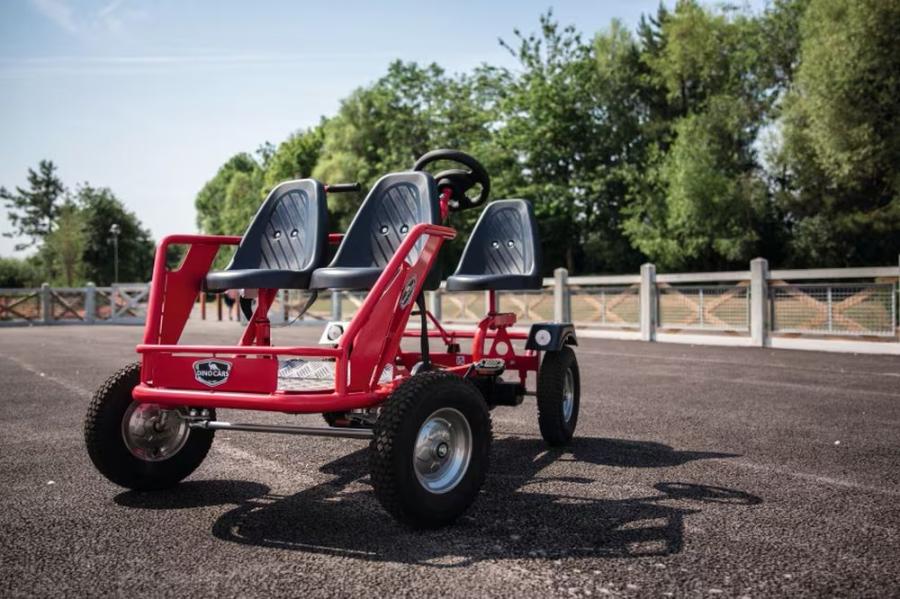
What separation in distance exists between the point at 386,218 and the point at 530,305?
20.1m

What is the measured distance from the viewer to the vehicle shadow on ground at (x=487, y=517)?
3500 millimetres

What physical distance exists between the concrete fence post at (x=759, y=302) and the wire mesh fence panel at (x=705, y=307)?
378mm

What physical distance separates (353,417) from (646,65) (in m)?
43.2

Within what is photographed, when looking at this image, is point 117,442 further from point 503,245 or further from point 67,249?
point 67,249

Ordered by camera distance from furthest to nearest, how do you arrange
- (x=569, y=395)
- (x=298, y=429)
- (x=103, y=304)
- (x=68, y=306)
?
1. (x=103, y=304)
2. (x=68, y=306)
3. (x=569, y=395)
4. (x=298, y=429)

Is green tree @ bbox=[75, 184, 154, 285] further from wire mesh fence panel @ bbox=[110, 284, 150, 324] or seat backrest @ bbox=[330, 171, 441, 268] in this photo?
seat backrest @ bbox=[330, 171, 441, 268]

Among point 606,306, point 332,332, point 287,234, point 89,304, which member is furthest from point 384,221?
point 89,304

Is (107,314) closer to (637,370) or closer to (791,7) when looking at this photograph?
(637,370)

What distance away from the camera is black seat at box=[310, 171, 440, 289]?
454 centimetres

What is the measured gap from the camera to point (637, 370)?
39.3 ft

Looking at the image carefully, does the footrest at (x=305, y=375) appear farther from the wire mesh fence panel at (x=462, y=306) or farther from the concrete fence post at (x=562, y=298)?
the wire mesh fence panel at (x=462, y=306)

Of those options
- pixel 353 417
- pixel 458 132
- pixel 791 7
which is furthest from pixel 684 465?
pixel 458 132

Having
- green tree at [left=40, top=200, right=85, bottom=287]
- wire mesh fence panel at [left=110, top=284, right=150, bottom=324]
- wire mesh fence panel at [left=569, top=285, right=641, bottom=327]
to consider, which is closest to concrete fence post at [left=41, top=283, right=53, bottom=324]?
wire mesh fence panel at [left=110, top=284, right=150, bottom=324]

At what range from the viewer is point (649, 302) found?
2039 cm
